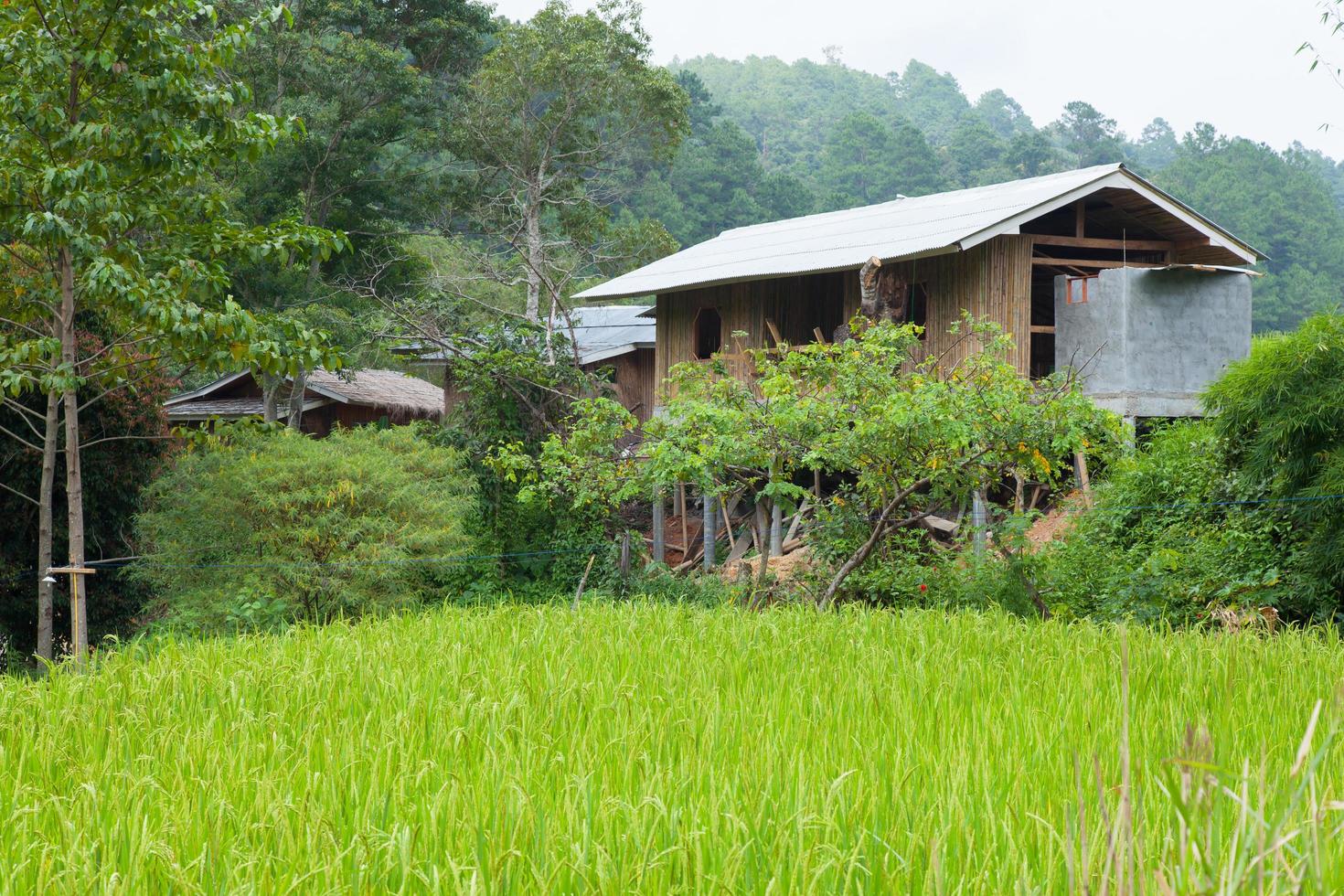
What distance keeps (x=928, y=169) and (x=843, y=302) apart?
34153 mm

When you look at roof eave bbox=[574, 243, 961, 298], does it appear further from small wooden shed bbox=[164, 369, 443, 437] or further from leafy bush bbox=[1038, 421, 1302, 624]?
small wooden shed bbox=[164, 369, 443, 437]

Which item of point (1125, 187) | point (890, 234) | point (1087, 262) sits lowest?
point (1087, 262)

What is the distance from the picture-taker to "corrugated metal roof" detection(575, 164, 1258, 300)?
15227 millimetres

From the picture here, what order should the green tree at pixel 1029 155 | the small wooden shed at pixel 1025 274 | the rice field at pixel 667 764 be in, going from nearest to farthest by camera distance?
1. the rice field at pixel 667 764
2. the small wooden shed at pixel 1025 274
3. the green tree at pixel 1029 155

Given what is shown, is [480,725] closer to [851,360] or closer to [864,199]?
[851,360]

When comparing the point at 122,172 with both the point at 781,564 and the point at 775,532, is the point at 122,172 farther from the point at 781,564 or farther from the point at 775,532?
the point at 775,532

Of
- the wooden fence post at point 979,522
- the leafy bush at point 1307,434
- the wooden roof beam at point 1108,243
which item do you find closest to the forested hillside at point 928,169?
the wooden roof beam at point 1108,243

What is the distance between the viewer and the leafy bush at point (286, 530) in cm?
1218

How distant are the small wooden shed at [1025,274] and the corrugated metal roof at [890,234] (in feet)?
0.11

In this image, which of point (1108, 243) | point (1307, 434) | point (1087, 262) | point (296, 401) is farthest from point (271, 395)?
point (1307, 434)

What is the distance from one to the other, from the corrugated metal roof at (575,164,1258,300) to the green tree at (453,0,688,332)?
16.7 feet

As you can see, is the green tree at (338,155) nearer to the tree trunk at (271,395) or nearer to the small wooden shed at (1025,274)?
the tree trunk at (271,395)

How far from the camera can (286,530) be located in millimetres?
12555

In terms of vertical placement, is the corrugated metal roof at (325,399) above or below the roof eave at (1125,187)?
below
